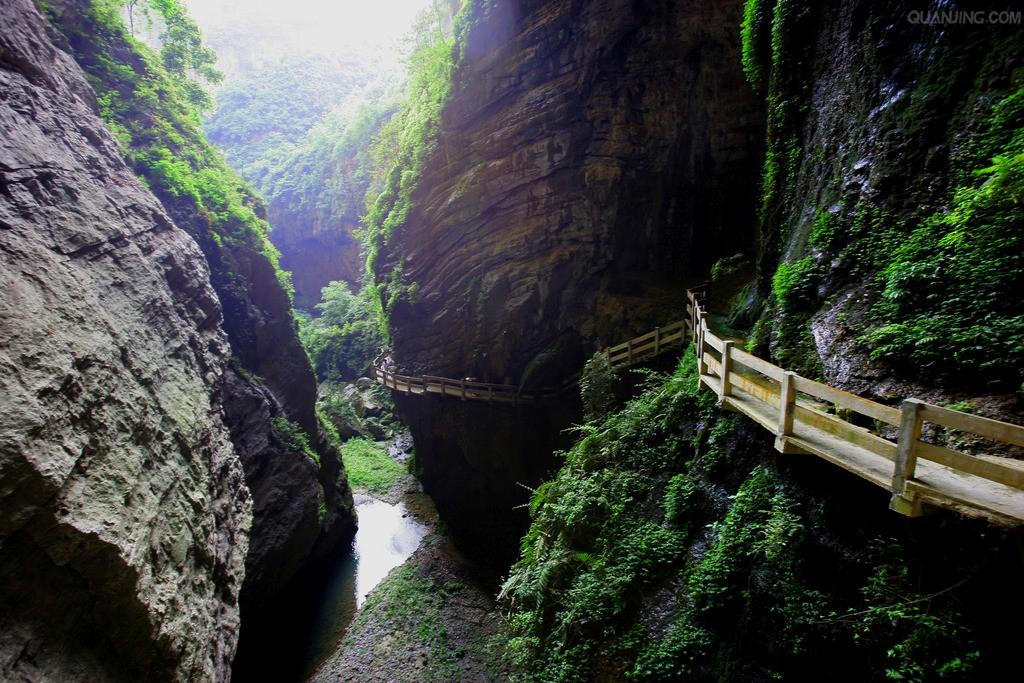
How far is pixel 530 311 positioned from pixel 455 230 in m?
4.36

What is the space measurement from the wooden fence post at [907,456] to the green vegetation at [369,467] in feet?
69.2

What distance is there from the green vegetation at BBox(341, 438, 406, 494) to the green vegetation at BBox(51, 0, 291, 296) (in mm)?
10279

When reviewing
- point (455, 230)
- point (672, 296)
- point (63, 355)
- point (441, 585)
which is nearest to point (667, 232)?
point (672, 296)

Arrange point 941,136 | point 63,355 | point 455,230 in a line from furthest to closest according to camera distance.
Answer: point 455,230 < point 63,355 < point 941,136

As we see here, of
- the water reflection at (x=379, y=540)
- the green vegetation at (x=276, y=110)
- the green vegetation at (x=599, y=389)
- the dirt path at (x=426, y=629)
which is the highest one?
the green vegetation at (x=276, y=110)

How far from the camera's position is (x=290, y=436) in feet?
48.5

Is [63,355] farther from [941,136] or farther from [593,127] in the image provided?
[593,127]

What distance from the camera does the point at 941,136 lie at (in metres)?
5.06

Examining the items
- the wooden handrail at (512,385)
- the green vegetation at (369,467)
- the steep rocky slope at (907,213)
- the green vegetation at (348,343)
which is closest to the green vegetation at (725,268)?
the wooden handrail at (512,385)

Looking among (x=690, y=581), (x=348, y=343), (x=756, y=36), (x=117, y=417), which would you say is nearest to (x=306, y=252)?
(x=348, y=343)

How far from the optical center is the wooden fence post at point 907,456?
3.14 metres

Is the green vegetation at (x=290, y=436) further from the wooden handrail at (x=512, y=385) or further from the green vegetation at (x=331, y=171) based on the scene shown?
the green vegetation at (x=331, y=171)

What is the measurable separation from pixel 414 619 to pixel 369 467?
38.7 ft

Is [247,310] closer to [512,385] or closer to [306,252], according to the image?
[512,385]
